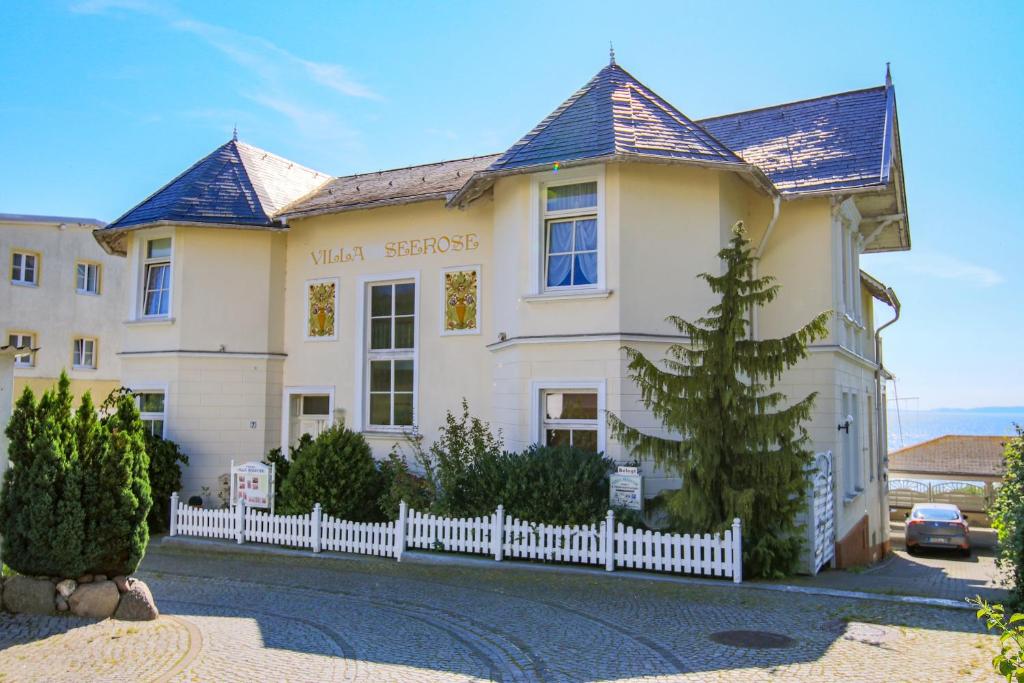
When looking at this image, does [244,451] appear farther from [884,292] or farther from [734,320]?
[884,292]

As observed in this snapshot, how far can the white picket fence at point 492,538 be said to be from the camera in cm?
1084

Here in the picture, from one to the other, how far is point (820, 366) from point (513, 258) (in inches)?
224

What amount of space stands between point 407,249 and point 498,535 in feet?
23.5

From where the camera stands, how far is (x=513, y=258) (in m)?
14.3

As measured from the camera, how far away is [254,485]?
14.7m

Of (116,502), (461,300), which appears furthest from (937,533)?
(116,502)

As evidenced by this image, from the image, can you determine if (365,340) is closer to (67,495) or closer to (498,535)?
(498,535)

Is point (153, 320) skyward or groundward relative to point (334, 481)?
skyward

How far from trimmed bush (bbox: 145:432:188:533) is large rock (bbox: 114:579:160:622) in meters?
7.66

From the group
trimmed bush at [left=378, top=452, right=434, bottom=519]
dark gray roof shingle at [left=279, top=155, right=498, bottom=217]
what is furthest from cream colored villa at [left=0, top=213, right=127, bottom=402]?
trimmed bush at [left=378, top=452, right=434, bottom=519]

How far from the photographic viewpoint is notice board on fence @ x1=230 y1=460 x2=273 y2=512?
48.0ft

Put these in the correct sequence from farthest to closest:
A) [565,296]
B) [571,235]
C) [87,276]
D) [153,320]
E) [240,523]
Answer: [87,276] → [153,320] → [240,523] → [571,235] → [565,296]

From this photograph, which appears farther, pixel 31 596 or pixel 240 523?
pixel 240 523

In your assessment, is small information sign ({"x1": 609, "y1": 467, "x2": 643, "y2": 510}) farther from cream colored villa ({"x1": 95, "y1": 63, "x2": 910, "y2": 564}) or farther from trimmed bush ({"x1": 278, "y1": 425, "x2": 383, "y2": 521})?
trimmed bush ({"x1": 278, "y1": 425, "x2": 383, "y2": 521})
